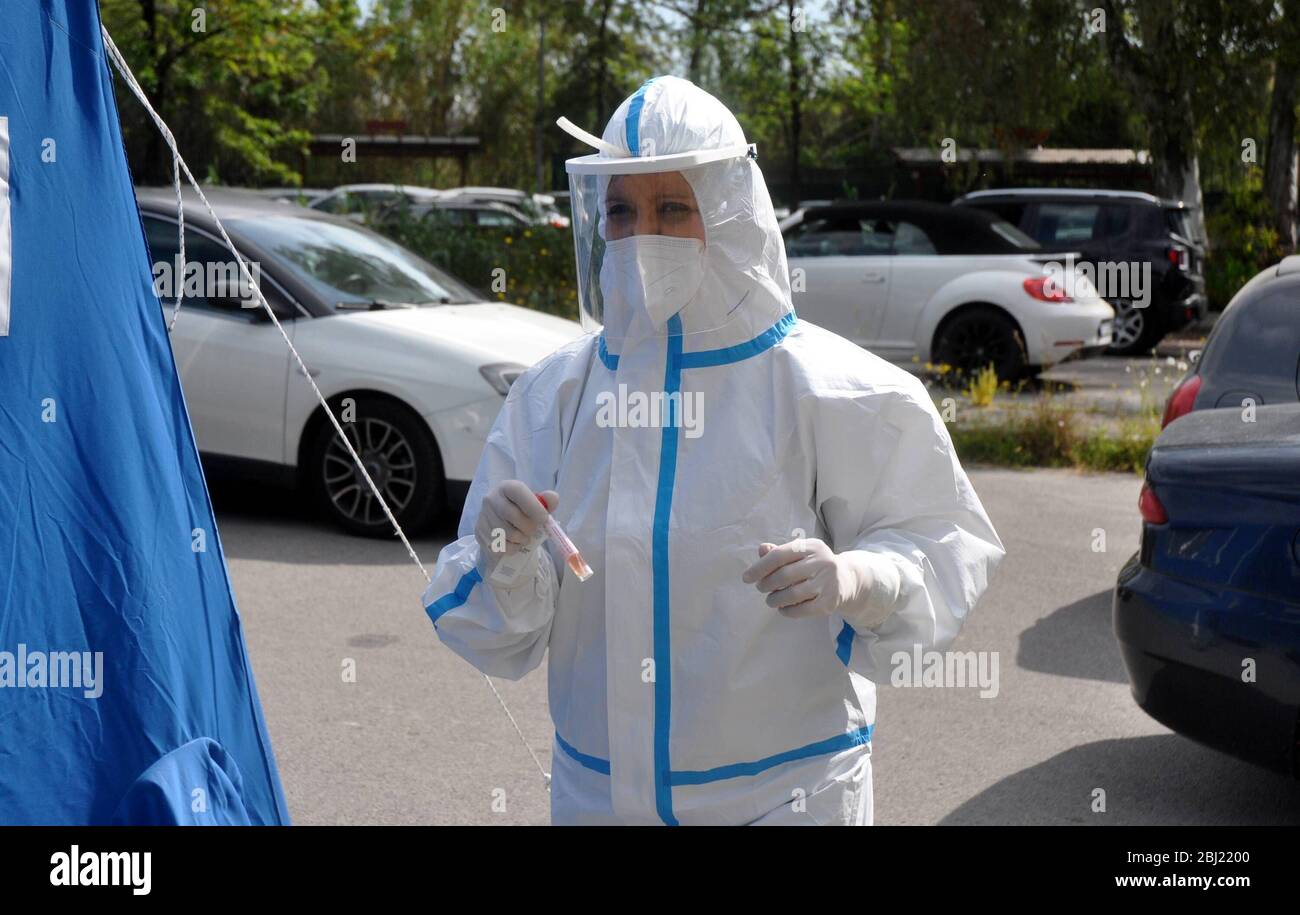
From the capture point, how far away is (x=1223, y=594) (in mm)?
4508

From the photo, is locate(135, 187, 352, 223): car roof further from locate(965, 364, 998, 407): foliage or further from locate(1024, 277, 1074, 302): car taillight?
locate(1024, 277, 1074, 302): car taillight

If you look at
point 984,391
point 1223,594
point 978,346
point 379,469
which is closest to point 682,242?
point 1223,594

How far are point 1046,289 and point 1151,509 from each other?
1008cm

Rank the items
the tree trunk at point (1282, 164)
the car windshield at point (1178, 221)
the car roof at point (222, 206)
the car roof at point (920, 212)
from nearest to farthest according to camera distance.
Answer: the car roof at point (222, 206)
the car roof at point (920, 212)
the car windshield at point (1178, 221)
the tree trunk at point (1282, 164)

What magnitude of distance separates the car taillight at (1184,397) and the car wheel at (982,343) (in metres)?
7.52

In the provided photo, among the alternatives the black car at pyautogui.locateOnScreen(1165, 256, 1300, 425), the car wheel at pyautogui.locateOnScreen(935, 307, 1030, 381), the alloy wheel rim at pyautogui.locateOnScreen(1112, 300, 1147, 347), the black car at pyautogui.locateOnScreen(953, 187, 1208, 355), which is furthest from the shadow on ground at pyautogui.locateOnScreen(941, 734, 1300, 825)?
the alloy wheel rim at pyautogui.locateOnScreen(1112, 300, 1147, 347)

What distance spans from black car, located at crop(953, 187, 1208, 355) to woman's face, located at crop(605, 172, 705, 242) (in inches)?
632

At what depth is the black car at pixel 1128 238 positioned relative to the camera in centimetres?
1809

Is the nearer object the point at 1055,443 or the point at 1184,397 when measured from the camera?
the point at 1184,397

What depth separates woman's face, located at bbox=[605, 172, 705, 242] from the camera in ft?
7.83

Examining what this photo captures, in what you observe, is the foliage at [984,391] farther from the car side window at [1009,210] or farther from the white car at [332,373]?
the car side window at [1009,210]

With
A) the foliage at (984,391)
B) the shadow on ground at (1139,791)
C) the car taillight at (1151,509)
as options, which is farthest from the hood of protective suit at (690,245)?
the foliage at (984,391)

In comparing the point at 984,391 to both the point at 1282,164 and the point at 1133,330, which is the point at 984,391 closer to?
the point at 1133,330

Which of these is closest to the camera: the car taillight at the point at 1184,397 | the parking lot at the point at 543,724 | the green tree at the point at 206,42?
the parking lot at the point at 543,724
